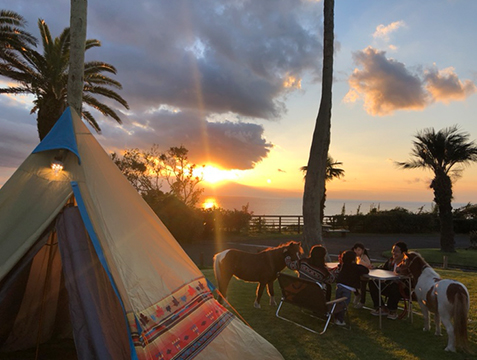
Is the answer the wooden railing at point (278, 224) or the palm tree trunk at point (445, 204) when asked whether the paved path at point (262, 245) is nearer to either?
the wooden railing at point (278, 224)

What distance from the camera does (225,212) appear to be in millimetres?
23188

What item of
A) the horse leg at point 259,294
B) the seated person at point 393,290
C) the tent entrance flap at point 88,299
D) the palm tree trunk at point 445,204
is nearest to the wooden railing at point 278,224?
the palm tree trunk at point 445,204

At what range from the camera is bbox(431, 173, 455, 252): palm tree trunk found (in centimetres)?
1788

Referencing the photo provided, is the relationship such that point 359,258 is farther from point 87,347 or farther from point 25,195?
point 25,195

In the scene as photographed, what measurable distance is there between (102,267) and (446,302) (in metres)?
4.56

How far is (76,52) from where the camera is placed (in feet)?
17.5

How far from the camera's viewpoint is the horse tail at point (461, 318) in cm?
459

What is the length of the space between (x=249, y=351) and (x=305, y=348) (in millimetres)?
1080

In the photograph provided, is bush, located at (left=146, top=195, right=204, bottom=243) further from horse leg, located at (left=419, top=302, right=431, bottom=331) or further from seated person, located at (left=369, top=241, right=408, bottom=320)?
horse leg, located at (left=419, top=302, right=431, bottom=331)

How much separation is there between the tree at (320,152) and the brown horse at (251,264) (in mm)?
3740

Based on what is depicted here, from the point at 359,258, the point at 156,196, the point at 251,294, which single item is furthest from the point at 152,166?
the point at 359,258

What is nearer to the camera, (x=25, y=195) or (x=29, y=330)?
(x=25, y=195)

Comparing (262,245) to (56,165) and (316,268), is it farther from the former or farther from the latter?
(56,165)

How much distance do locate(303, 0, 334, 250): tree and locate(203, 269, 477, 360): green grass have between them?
3.49m
